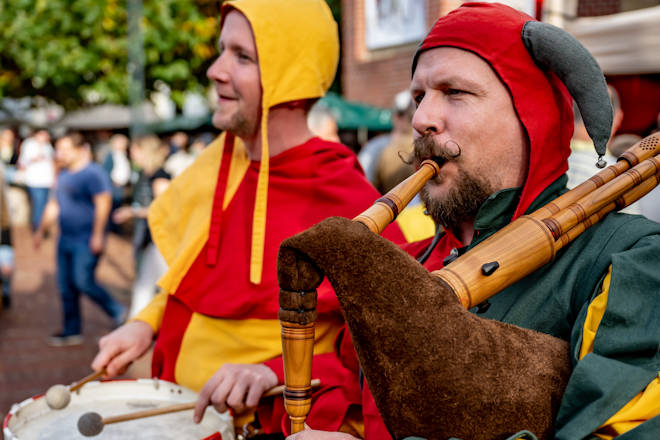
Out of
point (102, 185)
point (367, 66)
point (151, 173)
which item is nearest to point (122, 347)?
point (102, 185)

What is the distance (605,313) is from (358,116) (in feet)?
34.7

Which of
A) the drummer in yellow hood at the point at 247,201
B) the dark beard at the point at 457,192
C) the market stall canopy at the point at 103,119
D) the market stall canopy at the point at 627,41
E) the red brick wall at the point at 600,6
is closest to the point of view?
the dark beard at the point at 457,192

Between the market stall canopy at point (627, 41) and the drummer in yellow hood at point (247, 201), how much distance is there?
3.50 metres

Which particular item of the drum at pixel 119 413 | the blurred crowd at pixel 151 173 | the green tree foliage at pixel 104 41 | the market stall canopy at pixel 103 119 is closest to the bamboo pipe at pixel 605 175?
the blurred crowd at pixel 151 173

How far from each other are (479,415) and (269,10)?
171 cm

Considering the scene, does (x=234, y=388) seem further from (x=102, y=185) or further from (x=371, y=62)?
(x=371, y=62)

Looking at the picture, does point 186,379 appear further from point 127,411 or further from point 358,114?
point 358,114

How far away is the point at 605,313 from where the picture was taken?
1.29 metres

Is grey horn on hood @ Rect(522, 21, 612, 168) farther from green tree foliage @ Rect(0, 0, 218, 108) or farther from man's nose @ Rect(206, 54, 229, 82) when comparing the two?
green tree foliage @ Rect(0, 0, 218, 108)

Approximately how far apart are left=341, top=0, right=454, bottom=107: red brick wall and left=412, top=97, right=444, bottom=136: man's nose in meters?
9.15

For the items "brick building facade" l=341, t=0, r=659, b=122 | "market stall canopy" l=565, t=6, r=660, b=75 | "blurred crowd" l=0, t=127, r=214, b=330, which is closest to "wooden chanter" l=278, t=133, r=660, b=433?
"market stall canopy" l=565, t=6, r=660, b=75

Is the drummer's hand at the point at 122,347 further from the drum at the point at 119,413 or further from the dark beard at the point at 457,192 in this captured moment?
the dark beard at the point at 457,192

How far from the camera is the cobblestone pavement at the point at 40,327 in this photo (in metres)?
6.15

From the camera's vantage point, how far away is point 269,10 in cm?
250
